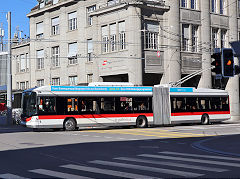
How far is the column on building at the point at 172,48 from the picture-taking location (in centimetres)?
3916

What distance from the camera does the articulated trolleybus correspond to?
25.3 metres

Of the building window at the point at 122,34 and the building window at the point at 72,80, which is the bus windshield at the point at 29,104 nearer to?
the building window at the point at 122,34

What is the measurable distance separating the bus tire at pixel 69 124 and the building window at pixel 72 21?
20.3m

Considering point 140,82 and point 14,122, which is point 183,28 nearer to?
point 140,82

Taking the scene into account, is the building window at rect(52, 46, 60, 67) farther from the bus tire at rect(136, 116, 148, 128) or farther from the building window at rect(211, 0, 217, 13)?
the bus tire at rect(136, 116, 148, 128)

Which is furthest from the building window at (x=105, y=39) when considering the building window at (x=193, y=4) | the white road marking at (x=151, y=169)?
the white road marking at (x=151, y=169)

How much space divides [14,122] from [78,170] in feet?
90.5

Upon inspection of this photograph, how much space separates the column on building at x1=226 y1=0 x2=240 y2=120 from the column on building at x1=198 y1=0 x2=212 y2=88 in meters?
3.73

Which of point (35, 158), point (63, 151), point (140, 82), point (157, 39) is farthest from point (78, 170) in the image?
point (157, 39)

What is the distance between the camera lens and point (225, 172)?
29.8 feet

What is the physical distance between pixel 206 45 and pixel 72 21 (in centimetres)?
1505

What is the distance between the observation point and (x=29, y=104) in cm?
2569

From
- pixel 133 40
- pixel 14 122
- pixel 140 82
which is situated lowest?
pixel 14 122

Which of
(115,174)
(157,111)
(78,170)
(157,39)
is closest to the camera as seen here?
(115,174)
